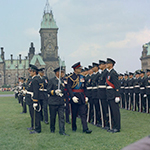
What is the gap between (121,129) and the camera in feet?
31.2

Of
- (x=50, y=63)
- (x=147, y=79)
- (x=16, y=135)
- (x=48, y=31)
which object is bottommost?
(x=16, y=135)

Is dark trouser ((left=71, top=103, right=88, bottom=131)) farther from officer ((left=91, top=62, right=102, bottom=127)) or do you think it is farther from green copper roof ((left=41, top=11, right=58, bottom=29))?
green copper roof ((left=41, top=11, right=58, bottom=29))

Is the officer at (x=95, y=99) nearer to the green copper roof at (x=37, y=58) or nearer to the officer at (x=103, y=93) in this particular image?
the officer at (x=103, y=93)

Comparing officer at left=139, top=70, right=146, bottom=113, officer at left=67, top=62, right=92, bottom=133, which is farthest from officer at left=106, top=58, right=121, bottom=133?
officer at left=139, top=70, right=146, bottom=113

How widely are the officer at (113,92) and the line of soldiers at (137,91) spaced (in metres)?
5.45

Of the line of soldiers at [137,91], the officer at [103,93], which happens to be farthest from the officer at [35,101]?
the line of soldiers at [137,91]

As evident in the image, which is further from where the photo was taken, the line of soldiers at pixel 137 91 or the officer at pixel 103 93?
the line of soldiers at pixel 137 91

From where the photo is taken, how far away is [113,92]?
9188 millimetres

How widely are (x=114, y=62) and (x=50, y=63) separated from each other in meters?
103

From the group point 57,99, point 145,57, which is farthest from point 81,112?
point 145,57

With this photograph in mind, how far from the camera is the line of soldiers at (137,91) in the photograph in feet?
47.7

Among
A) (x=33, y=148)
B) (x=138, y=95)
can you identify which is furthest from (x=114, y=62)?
(x=138, y=95)

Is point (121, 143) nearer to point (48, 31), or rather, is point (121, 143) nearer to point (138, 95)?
point (138, 95)

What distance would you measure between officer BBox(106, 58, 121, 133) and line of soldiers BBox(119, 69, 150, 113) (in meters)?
5.45
